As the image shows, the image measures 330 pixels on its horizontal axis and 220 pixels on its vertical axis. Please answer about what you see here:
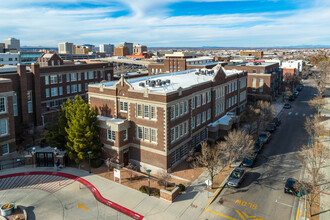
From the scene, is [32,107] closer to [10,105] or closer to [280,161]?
[10,105]

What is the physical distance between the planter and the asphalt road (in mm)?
19913

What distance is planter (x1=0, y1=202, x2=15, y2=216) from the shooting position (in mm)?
27641

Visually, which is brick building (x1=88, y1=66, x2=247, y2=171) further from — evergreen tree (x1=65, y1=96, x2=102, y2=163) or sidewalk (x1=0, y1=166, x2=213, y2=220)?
sidewalk (x1=0, y1=166, x2=213, y2=220)

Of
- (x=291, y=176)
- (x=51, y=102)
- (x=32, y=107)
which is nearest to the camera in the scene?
(x=291, y=176)

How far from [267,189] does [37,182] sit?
2972 cm

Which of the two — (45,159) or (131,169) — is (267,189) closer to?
(131,169)

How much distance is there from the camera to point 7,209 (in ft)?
91.0

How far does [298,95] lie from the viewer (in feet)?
331

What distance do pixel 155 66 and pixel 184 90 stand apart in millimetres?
61656

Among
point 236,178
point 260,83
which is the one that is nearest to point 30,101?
point 236,178

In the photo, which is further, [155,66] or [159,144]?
[155,66]

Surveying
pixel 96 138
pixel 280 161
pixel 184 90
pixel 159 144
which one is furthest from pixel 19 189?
pixel 280 161

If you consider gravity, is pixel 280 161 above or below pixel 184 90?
below

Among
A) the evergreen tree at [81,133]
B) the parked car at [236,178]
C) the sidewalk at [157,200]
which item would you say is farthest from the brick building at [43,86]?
the parked car at [236,178]
